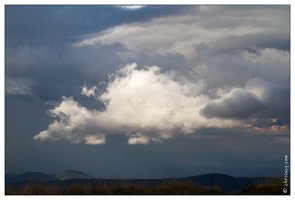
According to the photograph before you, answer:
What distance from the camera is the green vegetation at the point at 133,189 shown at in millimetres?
28422

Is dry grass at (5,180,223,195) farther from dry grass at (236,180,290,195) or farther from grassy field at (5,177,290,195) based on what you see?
dry grass at (236,180,290,195)

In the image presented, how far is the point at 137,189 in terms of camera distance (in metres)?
29.8

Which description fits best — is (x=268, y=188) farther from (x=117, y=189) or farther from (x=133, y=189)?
(x=117, y=189)

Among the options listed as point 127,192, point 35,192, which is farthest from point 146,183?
point 35,192

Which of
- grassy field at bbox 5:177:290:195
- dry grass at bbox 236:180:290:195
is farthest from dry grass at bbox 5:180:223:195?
dry grass at bbox 236:180:290:195

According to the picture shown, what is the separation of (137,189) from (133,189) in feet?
0.87

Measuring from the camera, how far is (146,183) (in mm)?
30203

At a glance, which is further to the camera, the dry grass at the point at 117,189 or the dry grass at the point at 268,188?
the dry grass at the point at 268,188

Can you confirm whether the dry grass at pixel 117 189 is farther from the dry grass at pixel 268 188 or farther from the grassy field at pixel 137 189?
the dry grass at pixel 268 188

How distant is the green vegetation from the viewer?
2842cm

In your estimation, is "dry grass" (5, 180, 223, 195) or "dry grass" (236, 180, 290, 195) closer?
"dry grass" (5, 180, 223, 195)

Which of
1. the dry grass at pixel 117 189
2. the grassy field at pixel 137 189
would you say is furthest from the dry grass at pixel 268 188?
the dry grass at pixel 117 189
